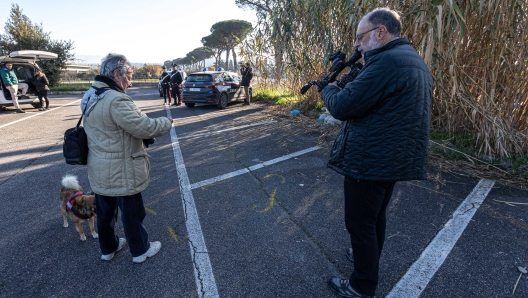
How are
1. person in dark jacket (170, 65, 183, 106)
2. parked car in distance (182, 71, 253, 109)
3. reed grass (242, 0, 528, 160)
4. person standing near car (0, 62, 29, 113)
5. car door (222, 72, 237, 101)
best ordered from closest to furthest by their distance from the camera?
reed grass (242, 0, 528, 160) < person standing near car (0, 62, 29, 113) < parked car in distance (182, 71, 253, 109) < car door (222, 72, 237, 101) < person in dark jacket (170, 65, 183, 106)

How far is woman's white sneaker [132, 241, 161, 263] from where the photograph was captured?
2416 millimetres

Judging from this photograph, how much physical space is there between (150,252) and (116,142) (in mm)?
1056

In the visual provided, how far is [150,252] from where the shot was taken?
2.50 meters

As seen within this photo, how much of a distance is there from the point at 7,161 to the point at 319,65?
7.49 m

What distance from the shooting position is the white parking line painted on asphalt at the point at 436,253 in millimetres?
2117

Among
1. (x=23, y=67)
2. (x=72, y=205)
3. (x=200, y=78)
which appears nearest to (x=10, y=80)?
(x=23, y=67)

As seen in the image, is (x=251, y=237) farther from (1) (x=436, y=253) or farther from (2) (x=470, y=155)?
(2) (x=470, y=155)

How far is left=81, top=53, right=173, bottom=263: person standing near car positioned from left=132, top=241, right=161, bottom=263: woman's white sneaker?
13 centimetres

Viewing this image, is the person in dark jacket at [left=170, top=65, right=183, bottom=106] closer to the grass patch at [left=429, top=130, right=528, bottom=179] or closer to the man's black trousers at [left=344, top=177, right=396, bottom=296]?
the grass patch at [left=429, top=130, right=528, bottom=179]

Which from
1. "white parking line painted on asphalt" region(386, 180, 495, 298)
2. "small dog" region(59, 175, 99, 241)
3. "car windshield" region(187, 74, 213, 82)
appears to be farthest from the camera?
"car windshield" region(187, 74, 213, 82)

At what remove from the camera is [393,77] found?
157 cm

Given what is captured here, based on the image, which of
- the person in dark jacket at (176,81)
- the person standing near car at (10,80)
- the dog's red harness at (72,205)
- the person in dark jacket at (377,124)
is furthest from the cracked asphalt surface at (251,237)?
the person in dark jacket at (176,81)

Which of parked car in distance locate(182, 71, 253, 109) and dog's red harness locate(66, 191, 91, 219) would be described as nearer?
dog's red harness locate(66, 191, 91, 219)

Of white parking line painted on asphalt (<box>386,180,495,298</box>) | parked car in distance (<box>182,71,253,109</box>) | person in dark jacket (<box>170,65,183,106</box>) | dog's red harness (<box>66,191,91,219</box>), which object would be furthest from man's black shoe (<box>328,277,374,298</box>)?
person in dark jacket (<box>170,65,183,106</box>)
